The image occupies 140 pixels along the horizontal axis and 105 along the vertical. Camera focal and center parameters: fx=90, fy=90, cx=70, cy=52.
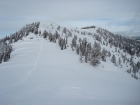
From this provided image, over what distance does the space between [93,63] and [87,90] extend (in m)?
17.8

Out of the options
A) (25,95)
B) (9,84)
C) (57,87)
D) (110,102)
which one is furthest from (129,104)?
(9,84)

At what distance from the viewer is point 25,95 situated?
380 inches

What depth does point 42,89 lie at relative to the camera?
11055mm

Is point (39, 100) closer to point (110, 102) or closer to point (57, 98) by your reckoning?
point (57, 98)

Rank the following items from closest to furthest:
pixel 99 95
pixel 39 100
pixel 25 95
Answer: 1. pixel 39 100
2. pixel 25 95
3. pixel 99 95

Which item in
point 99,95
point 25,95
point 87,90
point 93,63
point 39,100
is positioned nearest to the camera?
point 39,100

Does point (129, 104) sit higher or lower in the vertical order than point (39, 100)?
lower

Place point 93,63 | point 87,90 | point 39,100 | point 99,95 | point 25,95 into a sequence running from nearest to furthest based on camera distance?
point 39,100 < point 25,95 < point 99,95 < point 87,90 < point 93,63

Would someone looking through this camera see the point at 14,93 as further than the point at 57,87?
No

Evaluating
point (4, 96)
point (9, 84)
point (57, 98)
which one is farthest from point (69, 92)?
point (9, 84)

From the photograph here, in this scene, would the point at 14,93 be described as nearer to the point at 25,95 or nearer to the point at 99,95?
the point at 25,95

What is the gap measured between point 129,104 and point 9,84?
1475 centimetres

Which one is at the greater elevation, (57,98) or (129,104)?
(57,98)

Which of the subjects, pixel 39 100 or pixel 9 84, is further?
pixel 9 84
